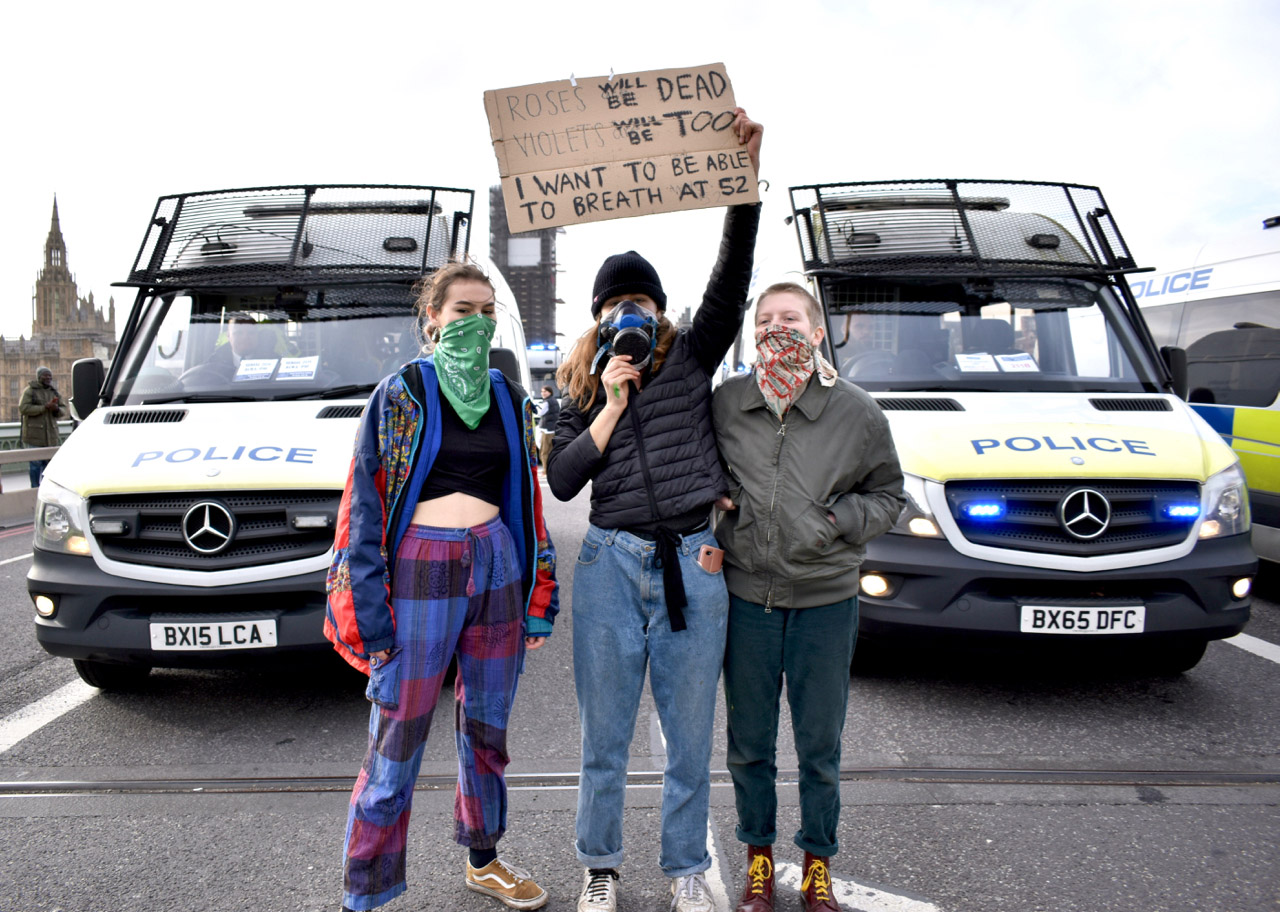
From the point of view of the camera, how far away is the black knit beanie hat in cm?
247

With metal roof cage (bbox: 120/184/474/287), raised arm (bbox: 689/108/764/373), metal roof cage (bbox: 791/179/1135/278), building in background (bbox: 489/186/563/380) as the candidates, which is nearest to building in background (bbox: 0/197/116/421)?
building in background (bbox: 489/186/563/380)

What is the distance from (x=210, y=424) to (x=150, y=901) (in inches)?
87.9

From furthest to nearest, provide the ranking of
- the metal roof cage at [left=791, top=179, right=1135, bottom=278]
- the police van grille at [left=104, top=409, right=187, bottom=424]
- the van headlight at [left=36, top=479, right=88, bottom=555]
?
the metal roof cage at [left=791, top=179, right=1135, bottom=278]
the police van grille at [left=104, top=409, right=187, bottom=424]
the van headlight at [left=36, top=479, right=88, bottom=555]

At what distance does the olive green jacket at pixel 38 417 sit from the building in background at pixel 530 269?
256 feet

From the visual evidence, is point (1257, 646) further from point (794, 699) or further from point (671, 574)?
point (671, 574)

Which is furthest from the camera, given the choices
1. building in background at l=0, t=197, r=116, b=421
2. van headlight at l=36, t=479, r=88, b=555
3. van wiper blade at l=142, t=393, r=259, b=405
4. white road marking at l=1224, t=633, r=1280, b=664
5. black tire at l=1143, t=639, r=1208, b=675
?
building in background at l=0, t=197, r=116, b=421

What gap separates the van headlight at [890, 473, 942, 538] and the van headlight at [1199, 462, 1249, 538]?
1.21 metres

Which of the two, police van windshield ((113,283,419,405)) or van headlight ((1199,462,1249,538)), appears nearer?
van headlight ((1199,462,1249,538))

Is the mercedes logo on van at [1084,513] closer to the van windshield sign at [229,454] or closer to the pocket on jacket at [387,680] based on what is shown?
the pocket on jacket at [387,680]

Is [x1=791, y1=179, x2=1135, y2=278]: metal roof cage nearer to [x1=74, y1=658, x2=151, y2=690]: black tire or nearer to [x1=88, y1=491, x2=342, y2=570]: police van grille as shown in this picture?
[x1=88, y1=491, x2=342, y2=570]: police van grille

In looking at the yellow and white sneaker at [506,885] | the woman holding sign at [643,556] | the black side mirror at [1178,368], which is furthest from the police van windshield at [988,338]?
the yellow and white sneaker at [506,885]

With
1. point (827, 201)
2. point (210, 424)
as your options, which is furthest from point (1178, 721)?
point (210, 424)

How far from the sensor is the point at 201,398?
4.62 metres

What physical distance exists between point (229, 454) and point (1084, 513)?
379cm
